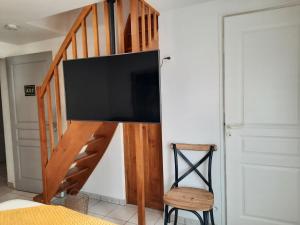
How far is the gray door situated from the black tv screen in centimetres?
146

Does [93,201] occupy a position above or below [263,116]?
below

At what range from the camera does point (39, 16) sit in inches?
93.1

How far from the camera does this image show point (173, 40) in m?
2.37

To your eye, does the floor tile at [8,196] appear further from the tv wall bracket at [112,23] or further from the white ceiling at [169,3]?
the white ceiling at [169,3]

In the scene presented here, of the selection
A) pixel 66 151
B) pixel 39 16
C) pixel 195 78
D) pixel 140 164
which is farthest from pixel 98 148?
pixel 39 16

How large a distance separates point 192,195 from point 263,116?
100 centimetres

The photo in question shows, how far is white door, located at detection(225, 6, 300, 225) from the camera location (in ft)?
6.40

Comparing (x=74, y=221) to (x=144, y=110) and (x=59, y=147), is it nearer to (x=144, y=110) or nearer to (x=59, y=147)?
(x=144, y=110)

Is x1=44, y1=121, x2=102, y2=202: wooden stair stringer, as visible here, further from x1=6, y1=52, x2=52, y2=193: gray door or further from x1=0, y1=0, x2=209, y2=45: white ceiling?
x1=0, y1=0, x2=209, y2=45: white ceiling

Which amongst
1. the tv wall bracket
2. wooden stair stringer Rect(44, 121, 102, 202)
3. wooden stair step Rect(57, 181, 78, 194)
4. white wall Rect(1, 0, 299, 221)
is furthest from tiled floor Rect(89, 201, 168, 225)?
the tv wall bracket

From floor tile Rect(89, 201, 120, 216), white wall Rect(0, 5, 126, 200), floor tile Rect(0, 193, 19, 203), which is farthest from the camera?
floor tile Rect(0, 193, 19, 203)

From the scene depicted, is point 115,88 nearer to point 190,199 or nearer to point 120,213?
point 190,199

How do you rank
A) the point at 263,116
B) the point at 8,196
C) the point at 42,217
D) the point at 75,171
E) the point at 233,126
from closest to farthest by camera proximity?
the point at 42,217, the point at 263,116, the point at 233,126, the point at 75,171, the point at 8,196

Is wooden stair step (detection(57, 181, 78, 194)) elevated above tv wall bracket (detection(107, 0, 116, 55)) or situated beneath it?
situated beneath
